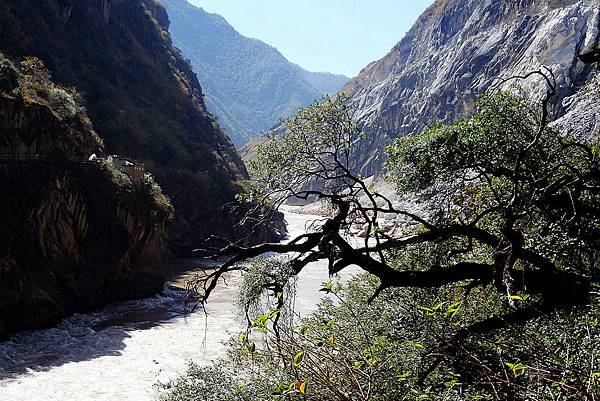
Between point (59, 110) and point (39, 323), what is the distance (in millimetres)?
14013

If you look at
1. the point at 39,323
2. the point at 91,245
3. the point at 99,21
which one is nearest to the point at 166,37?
the point at 99,21

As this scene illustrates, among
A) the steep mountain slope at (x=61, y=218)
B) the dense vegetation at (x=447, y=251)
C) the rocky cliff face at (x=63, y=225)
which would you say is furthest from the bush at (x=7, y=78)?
the dense vegetation at (x=447, y=251)

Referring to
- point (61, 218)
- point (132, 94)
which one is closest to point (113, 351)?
point (61, 218)

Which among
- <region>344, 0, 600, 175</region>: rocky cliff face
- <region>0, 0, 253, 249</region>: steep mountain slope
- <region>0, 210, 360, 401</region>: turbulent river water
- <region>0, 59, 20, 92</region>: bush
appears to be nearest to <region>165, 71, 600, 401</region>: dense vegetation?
<region>0, 210, 360, 401</region>: turbulent river water

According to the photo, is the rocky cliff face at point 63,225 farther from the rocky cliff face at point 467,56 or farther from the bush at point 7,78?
the rocky cliff face at point 467,56

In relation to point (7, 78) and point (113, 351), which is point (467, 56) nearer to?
point (7, 78)

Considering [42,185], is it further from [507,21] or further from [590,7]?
[507,21]

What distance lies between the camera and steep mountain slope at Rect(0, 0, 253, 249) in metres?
46.7

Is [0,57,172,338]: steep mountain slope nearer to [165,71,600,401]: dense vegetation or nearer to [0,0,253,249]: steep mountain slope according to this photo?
[0,0,253,249]: steep mountain slope

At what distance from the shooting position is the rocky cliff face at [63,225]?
22172 mm

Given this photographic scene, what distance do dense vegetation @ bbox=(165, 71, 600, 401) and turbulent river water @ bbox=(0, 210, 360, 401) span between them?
19.6 ft

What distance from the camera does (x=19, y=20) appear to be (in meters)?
43.3

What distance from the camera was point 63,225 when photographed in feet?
82.8

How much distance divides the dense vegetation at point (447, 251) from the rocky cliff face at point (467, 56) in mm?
50177
